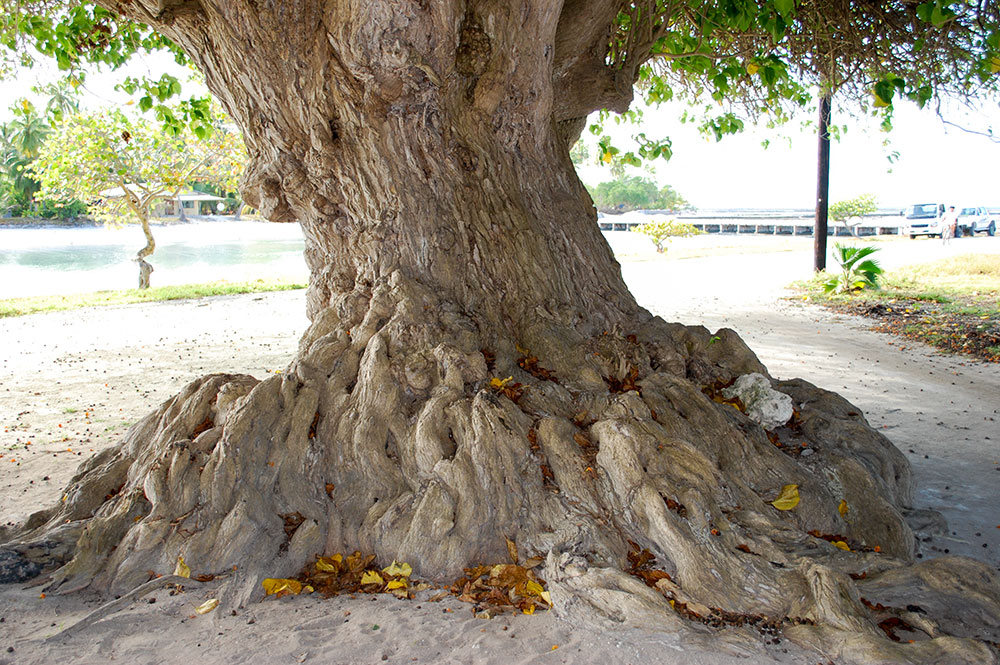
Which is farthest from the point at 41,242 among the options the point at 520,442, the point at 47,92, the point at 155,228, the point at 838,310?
the point at 520,442

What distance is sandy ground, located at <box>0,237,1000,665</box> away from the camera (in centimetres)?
272

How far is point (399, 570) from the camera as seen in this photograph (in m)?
3.19

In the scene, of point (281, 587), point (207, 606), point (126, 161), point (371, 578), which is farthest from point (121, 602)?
point (126, 161)

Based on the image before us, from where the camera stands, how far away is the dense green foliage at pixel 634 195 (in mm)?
69250

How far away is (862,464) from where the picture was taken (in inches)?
153

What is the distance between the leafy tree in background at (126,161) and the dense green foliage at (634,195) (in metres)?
54.8

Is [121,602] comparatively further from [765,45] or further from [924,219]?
[924,219]

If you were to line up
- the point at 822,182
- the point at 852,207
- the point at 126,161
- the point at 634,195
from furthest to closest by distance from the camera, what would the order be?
the point at 634,195
the point at 852,207
the point at 126,161
the point at 822,182

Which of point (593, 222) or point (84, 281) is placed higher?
point (593, 222)

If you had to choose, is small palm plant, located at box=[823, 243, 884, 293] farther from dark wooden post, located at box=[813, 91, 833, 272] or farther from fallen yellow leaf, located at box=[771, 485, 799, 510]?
fallen yellow leaf, located at box=[771, 485, 799, 510]

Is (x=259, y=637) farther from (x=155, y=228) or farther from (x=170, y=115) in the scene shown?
(x=155, y=228)

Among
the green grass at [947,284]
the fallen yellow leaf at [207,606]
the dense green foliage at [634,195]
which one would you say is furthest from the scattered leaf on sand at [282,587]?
the dense green foliage at [634,195]

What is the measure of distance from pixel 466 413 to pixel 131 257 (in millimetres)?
36735

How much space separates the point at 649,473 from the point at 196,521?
2.20 meters
